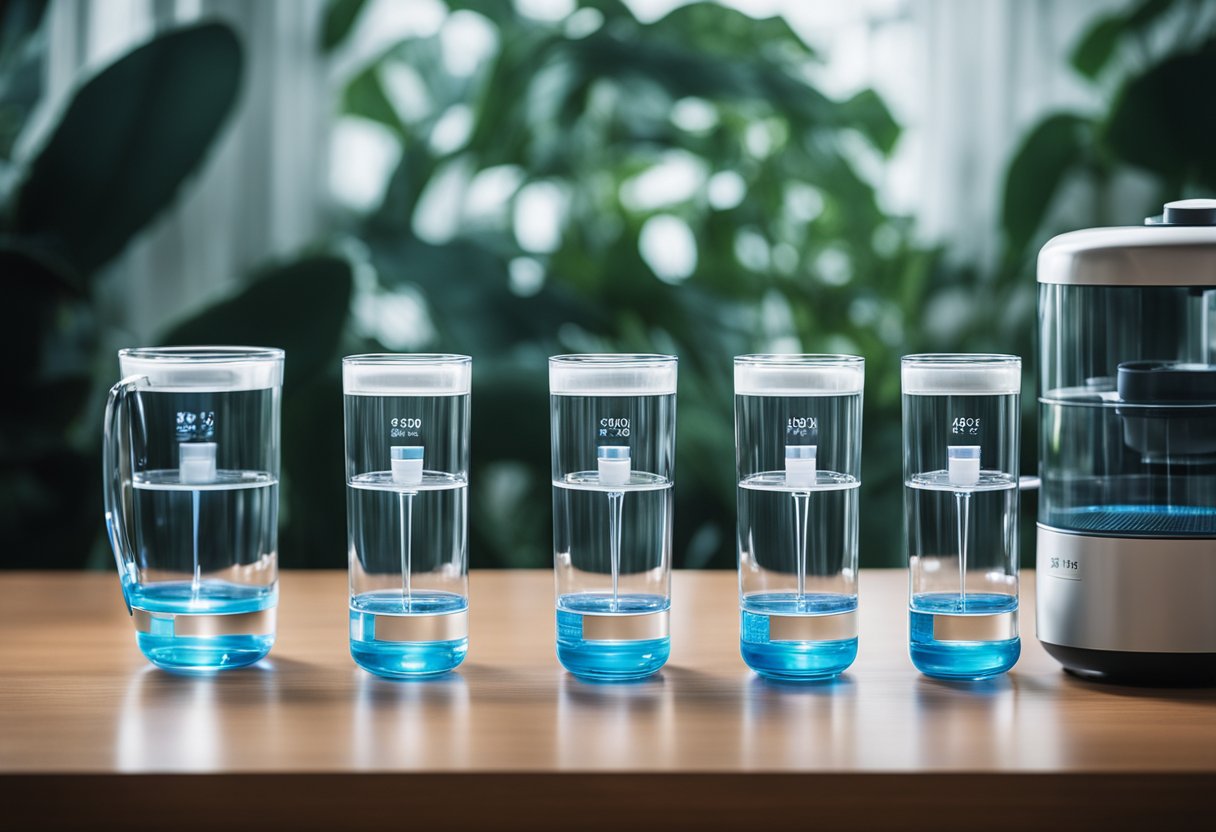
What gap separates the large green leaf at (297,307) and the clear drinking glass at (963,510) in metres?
0.84

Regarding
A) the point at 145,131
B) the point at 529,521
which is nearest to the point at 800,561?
the point at 145,131

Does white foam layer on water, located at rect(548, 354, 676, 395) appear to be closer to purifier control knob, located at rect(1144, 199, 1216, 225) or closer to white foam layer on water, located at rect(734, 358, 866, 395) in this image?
white foam layer on water, located at rect(734, 358, 866, 395)

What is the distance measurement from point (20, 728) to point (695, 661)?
0.46 metres

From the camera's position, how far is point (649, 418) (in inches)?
35.8

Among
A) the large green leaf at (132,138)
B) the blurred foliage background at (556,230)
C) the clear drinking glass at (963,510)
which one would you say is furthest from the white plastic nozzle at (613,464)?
the large green leaf at (132,138)

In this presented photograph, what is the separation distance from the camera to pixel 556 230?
2408 millimetres

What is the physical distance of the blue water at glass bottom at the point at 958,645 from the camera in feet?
3.04

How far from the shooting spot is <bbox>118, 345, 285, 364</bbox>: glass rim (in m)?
0.95

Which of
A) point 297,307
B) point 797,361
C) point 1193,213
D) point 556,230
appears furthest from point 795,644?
point 556,230

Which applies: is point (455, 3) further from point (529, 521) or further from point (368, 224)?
point (529, 521)

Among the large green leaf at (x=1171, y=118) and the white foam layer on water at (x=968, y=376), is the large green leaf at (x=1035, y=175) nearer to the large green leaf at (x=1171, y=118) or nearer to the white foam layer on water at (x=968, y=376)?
the large green leaf at (x=1171, y=118)

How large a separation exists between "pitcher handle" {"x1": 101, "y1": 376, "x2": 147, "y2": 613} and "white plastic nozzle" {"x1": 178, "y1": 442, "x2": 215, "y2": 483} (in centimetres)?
4

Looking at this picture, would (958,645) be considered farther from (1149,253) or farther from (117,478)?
(117,478)

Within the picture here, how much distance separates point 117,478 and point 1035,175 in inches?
64.6
